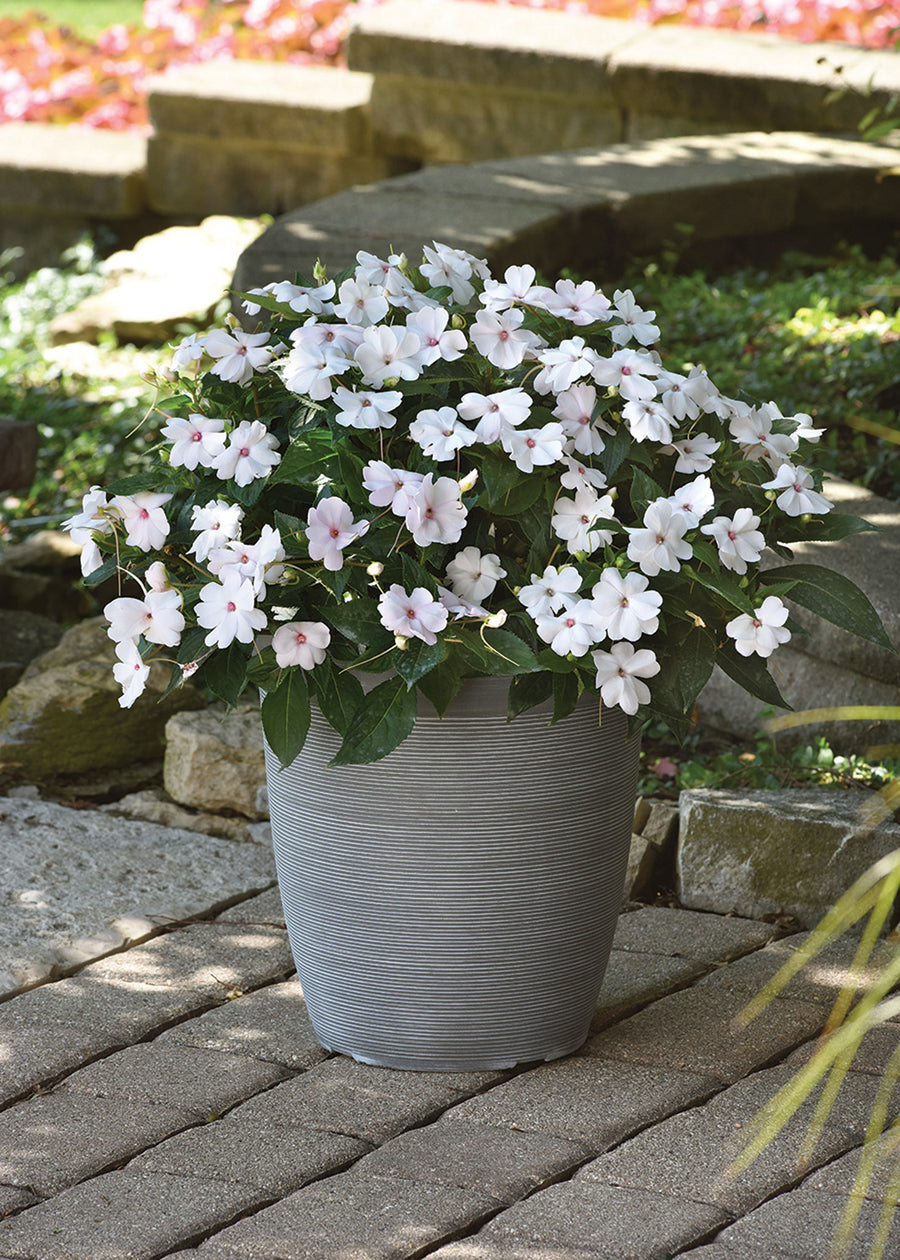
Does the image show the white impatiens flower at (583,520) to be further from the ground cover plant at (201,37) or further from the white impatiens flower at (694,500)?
the ground cover plant at (201,37)

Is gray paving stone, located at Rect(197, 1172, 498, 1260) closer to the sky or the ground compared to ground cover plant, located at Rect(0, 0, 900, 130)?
closer to the ground

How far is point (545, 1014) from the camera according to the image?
255cm

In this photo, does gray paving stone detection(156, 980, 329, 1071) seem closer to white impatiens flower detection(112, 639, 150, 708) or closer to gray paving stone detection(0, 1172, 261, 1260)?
gray paving stone detection(0, 1172, 261, 1260)

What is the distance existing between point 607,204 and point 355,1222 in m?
4.70

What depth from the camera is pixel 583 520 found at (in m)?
2.29

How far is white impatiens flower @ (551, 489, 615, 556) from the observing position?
7.45 ft

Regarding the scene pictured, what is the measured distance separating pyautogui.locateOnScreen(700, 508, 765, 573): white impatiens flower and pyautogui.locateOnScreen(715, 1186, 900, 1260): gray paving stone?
90 centimetres

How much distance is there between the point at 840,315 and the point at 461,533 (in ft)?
12.7

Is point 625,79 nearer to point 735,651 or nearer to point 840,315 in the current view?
point 840,315

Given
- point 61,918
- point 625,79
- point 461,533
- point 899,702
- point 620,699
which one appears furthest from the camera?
point 625,79

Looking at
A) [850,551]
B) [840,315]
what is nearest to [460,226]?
[840,315]

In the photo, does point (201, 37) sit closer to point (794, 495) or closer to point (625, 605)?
point (794, 495)

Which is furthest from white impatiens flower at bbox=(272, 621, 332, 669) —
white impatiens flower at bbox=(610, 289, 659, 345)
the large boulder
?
the large boulder

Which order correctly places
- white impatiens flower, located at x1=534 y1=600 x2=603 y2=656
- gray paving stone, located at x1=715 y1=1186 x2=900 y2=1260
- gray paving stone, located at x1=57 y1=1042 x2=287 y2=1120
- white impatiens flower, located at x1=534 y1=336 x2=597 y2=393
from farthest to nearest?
gray paving stone, located at x1=57 y1=1042 x2=287 y2=1120 < white impatiens flower, located at x1=534 y1=336 x2=597 y2=393 < white impatiens flower, located at x1=534 y1=600 x2=603 y2=656 < gray paving stone, located at x1=715 y1=1186 x2=900 y2=1260
